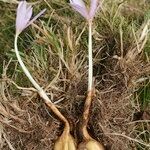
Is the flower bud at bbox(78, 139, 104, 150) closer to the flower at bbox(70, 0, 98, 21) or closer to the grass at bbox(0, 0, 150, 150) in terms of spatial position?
the grass at bbox(0, 0, 150, 150)

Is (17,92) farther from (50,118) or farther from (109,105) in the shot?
(109,105)

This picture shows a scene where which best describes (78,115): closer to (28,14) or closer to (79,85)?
(79,85)

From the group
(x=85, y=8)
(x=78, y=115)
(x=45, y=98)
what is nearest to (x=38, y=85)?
(x=45, y=98)

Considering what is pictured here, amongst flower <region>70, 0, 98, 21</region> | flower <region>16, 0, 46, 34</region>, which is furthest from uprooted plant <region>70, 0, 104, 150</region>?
flower <region>16, 0, 46, 34</region>

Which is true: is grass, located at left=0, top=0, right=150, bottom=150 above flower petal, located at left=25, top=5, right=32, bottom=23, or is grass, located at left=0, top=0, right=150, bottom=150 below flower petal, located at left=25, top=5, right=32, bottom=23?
below

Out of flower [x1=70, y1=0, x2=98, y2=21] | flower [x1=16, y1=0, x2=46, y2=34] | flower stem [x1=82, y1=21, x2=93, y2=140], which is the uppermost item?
flower [x1=16, y1=0, x2=46, y2=34]

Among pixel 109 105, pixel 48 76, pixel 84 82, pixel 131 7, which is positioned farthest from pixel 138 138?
pixel 131 7

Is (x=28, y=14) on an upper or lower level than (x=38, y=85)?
upper

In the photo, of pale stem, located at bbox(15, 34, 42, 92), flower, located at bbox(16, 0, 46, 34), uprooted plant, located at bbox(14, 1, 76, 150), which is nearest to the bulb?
uprooted plant, located at bbox(14, 1, 76, 150)
